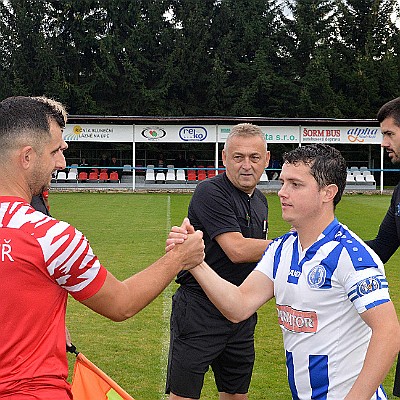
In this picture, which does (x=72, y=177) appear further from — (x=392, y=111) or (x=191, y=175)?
(x=392, y=111)

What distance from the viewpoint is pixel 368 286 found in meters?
3.05

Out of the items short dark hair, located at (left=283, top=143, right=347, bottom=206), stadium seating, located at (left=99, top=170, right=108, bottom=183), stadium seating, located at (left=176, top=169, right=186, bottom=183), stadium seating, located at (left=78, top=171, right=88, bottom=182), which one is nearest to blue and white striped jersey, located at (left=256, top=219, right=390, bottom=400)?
short dark hair, located at (left=283, top=143, right=347, bottom=206)

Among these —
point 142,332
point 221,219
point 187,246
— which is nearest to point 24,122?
point 187,246

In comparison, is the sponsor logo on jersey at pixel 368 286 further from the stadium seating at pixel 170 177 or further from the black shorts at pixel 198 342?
the stadium seating at pixel 170 177

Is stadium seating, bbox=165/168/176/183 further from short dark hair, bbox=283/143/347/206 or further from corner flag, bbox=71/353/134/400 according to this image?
short dark hair, bbox=283/143/347/206

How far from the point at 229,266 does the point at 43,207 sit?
1.47 m

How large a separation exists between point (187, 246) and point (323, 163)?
2.88ft

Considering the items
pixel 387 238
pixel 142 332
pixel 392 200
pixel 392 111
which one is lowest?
pixel 142 332

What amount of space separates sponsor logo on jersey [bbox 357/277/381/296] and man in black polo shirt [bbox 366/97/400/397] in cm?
190

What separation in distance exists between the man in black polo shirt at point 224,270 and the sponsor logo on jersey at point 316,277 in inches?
54.6

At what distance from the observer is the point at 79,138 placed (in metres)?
36.2

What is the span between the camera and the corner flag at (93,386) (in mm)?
3873

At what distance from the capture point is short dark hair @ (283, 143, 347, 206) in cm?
340

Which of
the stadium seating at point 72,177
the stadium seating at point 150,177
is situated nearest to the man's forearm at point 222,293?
the stadium seating at point 150,177
